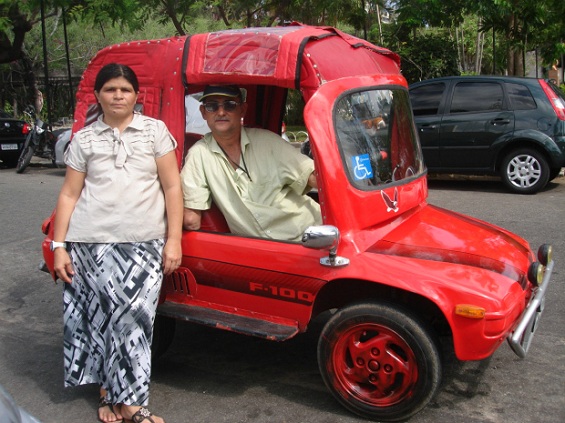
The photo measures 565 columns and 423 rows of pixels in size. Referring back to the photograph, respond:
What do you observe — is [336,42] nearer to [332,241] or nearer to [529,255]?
[332,241]

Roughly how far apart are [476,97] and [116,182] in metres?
7.63

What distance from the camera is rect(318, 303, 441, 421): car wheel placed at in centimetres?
317

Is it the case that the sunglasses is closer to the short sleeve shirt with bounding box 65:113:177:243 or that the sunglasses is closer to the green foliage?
the short sleeve shirt with bounding box 65:113:177:243

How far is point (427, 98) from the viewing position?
1023 cm

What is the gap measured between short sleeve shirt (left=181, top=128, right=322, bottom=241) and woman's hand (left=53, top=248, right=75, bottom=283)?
2.27 ft

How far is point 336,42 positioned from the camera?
3.66m

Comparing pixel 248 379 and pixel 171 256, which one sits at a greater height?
pixel 171 256

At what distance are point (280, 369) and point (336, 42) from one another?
6.52 feet

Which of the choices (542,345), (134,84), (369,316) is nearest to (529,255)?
(542,345)

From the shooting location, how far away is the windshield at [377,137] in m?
3.47

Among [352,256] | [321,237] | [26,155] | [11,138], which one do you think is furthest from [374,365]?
[11,138]

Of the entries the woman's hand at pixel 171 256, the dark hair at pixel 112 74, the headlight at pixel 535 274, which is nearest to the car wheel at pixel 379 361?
the headlight at pixel 535 274

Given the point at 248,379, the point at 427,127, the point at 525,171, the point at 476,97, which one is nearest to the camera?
the point at 248,379

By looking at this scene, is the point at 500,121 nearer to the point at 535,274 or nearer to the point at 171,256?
the point at 535,274
